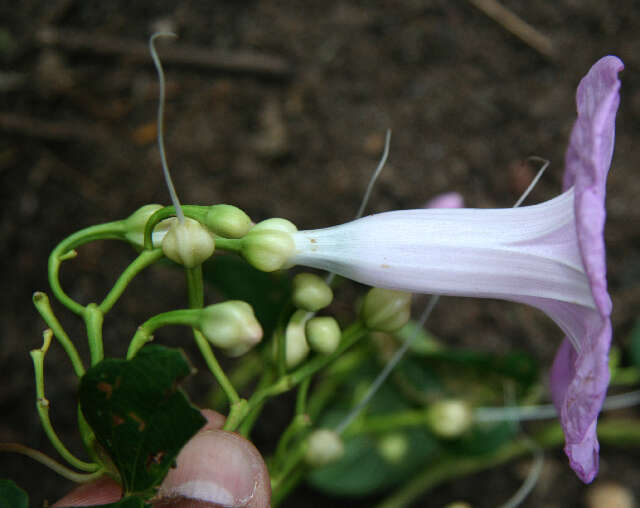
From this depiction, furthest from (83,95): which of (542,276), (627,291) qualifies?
(627,291)

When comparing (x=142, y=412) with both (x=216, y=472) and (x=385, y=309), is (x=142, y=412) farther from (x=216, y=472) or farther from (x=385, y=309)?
(x=385, y=309)

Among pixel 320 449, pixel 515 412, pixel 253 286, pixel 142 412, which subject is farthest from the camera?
pixel 515 412

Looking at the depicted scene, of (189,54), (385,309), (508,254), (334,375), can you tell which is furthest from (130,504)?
(189,54)

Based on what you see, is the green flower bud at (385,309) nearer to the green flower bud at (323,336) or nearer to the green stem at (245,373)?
the green flower bud at (323,336)

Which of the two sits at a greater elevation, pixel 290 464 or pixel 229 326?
pixel 229 326

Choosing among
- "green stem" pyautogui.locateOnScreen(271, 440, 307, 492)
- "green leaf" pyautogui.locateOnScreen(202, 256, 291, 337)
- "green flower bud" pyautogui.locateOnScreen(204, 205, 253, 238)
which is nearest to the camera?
"green flower bud" pyautogui.locateOnScreen(204, 205, 253, 238)

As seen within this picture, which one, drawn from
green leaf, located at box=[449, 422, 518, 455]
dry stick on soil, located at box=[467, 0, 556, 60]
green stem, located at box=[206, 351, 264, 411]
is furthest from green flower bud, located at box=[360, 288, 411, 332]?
dry stick on soil, located at box=[467, 0, 556, 60]

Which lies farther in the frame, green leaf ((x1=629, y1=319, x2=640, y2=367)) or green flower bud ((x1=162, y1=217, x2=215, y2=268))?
green leaf ((x1=629, y1=319, x2=640, y2=367))

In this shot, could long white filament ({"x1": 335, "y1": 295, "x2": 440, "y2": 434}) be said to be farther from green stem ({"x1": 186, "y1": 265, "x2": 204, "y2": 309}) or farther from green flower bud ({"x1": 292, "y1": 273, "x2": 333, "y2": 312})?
green stem ({"x1": 186, "y1": 265, "x2": 204, "y2": 309})
